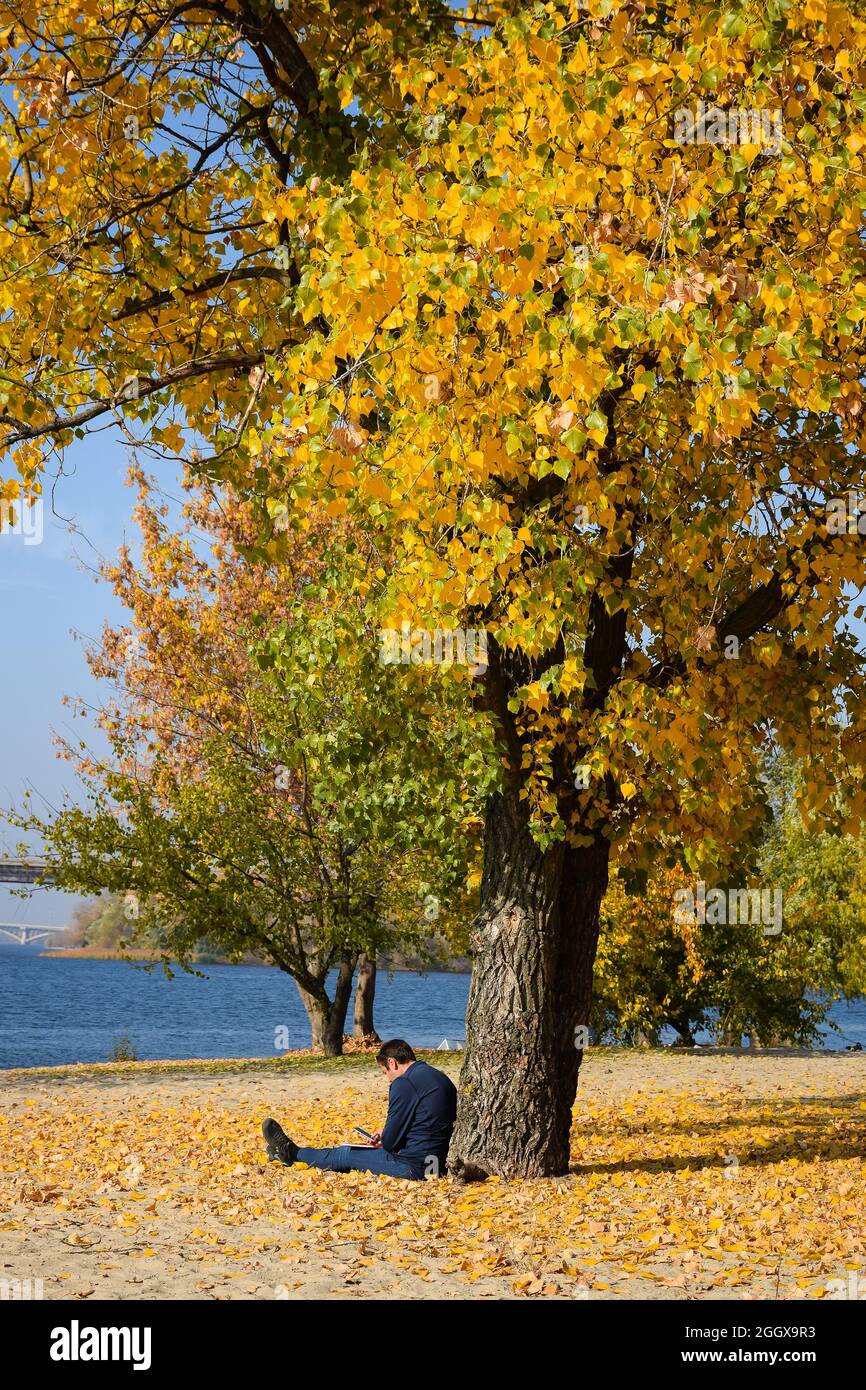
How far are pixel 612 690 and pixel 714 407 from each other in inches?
83.1

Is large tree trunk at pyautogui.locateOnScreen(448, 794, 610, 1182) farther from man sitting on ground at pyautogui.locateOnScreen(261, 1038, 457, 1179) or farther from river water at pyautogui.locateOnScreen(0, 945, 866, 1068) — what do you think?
river water at pyautogui.locateOnScreen(0, 945, 866, 1068)

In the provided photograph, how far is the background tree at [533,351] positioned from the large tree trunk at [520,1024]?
0.02 meters

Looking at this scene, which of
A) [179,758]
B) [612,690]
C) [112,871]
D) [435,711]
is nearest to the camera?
[612,690]

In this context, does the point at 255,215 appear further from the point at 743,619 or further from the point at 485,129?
the point at 743,619

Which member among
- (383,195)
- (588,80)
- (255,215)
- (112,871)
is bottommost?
(112,871)

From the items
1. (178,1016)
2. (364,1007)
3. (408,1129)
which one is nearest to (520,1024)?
(408,1129)

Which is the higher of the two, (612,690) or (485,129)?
(485,129)

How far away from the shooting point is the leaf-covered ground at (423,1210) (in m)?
5.73

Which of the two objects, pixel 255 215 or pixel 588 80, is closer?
pixel 588 80

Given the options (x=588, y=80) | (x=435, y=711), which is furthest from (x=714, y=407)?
(x=435, y=711)

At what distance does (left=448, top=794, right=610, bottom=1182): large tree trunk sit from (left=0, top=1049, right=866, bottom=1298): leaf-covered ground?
0.87 feet

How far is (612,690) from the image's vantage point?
7.54 meters

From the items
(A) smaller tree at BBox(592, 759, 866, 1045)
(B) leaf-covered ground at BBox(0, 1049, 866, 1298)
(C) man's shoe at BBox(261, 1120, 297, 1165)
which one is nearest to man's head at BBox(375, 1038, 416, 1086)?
(B) leaf-covered ground at BBox(0, 1049, 866, 1298)

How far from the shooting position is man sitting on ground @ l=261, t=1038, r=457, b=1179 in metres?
8.34
